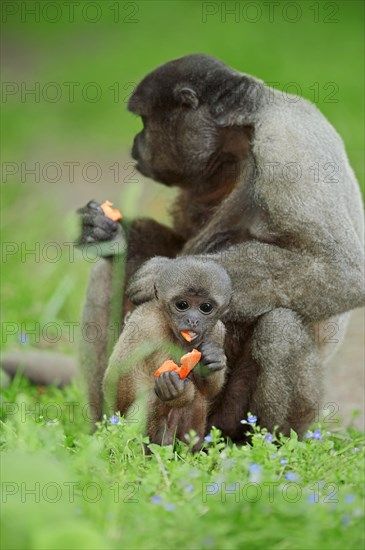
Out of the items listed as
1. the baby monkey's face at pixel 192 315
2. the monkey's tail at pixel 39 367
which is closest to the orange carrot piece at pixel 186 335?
the baby monkey's face at pixel 192 315

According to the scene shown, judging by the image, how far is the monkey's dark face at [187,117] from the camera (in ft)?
22.3

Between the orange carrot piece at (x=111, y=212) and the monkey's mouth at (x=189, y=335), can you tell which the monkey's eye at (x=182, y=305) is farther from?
the orange carrot piece at (x=111, y=212)

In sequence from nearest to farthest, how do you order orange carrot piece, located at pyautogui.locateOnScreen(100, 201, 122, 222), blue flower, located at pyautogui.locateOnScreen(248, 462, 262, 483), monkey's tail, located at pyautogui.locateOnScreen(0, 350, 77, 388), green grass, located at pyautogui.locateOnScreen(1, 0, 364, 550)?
green grass, located at pyautogui.locateOnScreen(1, 0, 364, 550), blue flower, located at pyautogui.locateOnScreen(248, 462, 262, 483), orange carrot piece, located at pyautogui.locateOnScreen(100, 201, 122, 222), monkey's tail, located at pyautogui.locateOnScreen(0, 350, 77, 388)

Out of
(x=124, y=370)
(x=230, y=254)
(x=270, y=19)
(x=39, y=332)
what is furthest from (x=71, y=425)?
(x=270, y=19)

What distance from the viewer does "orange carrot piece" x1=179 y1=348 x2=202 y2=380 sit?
568 centimetres

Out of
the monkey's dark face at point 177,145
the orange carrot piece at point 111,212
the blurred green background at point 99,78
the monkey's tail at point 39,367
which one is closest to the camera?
the monkey's dark face at point 177,145

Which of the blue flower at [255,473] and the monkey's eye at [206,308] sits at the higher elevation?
the monkey's eye at [206,308]

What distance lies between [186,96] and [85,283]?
4618mm

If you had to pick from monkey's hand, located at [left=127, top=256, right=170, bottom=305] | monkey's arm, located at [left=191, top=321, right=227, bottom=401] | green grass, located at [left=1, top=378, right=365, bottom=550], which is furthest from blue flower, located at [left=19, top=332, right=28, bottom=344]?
green grass, located at [left=1, top=378, right=365, bottom=550]

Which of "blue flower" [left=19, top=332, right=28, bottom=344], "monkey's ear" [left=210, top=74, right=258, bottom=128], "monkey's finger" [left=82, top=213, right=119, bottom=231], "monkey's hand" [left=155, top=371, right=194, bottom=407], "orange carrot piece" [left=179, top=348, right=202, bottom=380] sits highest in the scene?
"monkey's ear" [left=210, top=74, right=258, bottom=128]

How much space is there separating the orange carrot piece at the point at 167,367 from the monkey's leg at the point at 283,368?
0.77m

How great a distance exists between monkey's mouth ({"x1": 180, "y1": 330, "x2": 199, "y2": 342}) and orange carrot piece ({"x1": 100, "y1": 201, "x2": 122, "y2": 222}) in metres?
1.69

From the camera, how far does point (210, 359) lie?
5781 mm

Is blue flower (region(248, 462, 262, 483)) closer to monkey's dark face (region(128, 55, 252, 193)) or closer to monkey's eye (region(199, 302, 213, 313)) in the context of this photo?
monkey's eye (region(199, 302, 213, 313))
